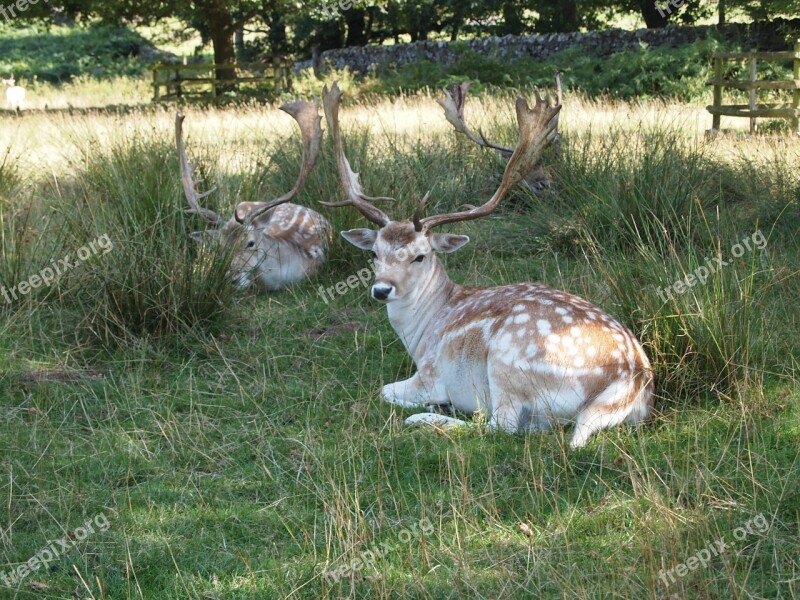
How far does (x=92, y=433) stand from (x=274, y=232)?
3347 mm

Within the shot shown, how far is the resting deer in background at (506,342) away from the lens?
4.31m

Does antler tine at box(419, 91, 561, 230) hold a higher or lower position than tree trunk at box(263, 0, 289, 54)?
lower

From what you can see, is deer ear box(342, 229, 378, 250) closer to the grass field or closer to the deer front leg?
the grass field

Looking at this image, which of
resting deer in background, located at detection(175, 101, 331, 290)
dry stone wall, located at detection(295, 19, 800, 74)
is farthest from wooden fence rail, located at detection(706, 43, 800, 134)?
resting deer in background, located at detection(175, 101, 331, 290)

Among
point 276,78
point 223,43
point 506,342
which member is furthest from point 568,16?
point 506,342

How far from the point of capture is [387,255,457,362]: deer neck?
17.5 feet

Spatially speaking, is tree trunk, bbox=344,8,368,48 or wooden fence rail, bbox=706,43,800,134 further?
tree trunk, bbox=344,8,368,48

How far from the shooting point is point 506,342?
14.8ft

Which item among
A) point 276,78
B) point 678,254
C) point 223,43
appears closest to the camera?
point 678,254

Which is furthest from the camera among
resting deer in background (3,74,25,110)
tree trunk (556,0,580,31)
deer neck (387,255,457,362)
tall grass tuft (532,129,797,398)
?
tree trunk (556,0,580,31)

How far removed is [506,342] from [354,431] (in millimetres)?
820

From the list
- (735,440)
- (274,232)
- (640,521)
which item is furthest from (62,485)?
(274,232)

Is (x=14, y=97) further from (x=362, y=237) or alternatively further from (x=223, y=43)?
(x=362, y=237)

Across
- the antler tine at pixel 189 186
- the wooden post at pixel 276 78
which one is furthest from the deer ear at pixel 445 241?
the wooden post at pixel 276 78
